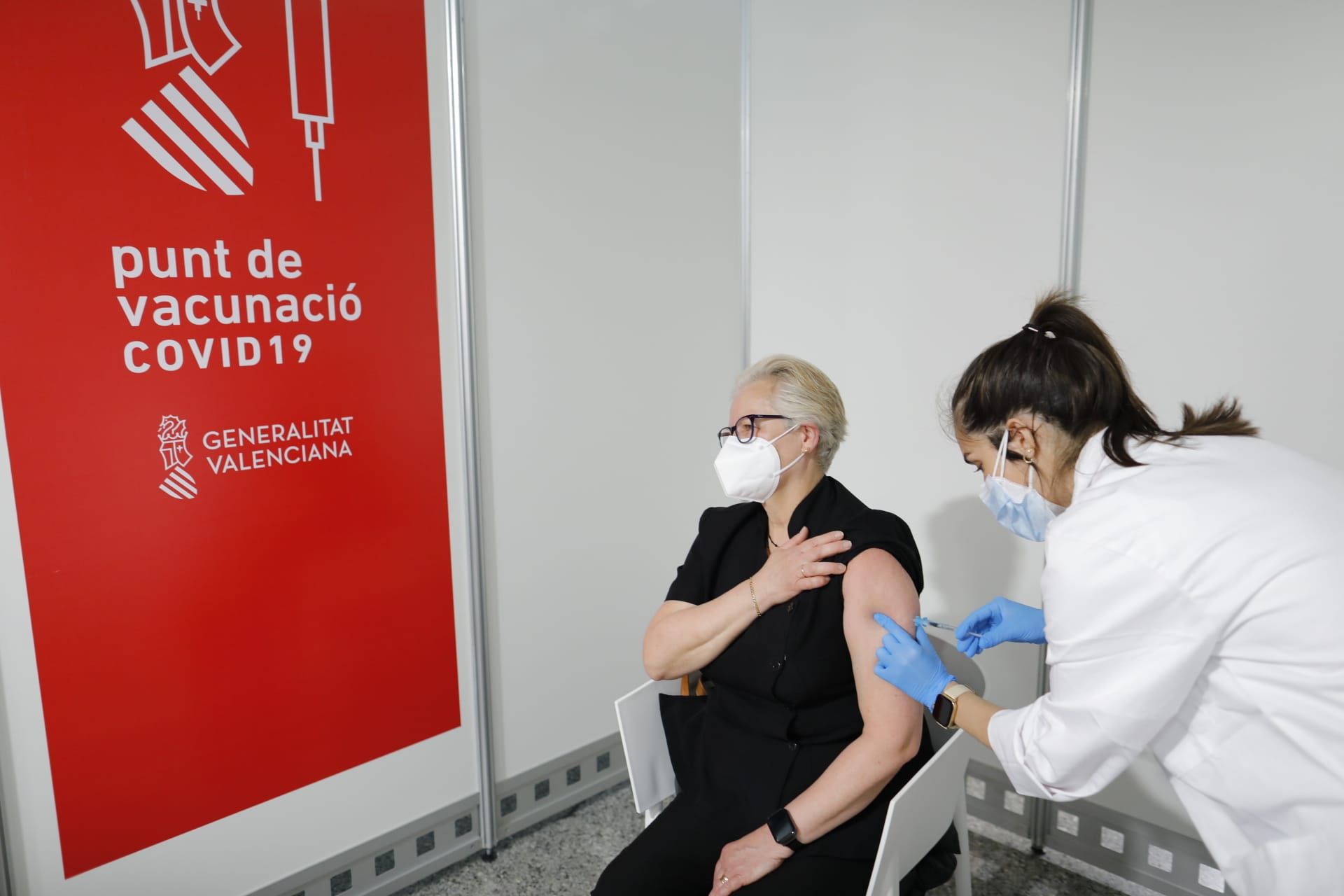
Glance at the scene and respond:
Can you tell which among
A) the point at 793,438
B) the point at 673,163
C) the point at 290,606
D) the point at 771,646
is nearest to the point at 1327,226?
the point at 793,438

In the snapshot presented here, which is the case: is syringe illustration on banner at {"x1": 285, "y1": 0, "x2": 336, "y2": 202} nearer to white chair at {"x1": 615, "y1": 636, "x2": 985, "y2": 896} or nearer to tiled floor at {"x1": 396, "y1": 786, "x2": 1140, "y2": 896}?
white chair at {"x1": 615, "y1": 636, "x2": 985, "y2": 896}

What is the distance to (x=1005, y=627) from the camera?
5.69 feet

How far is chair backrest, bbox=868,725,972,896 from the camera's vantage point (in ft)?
→ 4.55

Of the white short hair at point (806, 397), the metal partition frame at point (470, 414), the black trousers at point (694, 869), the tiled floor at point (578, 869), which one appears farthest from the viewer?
the tiled floor at point (578, 869)

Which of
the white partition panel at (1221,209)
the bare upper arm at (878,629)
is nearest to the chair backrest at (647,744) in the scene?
the bare upper arm at (878,629)

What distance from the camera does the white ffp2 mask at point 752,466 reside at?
1.74 meters

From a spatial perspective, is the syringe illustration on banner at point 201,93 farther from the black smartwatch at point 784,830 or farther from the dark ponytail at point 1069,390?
the black smartwatch at point 784,830

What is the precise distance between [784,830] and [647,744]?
35cm

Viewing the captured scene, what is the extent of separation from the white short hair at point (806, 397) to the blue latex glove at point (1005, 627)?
0.41 metres

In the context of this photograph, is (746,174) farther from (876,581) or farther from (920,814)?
(920,814)

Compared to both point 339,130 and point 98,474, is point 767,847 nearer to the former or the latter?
point 98,474

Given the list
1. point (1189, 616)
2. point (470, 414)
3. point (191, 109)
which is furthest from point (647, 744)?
point (191, 109)

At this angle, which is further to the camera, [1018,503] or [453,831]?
[453,831]

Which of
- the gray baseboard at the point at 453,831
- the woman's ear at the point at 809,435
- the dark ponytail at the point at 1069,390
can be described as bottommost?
the gray baseboard at the point at 453,831
